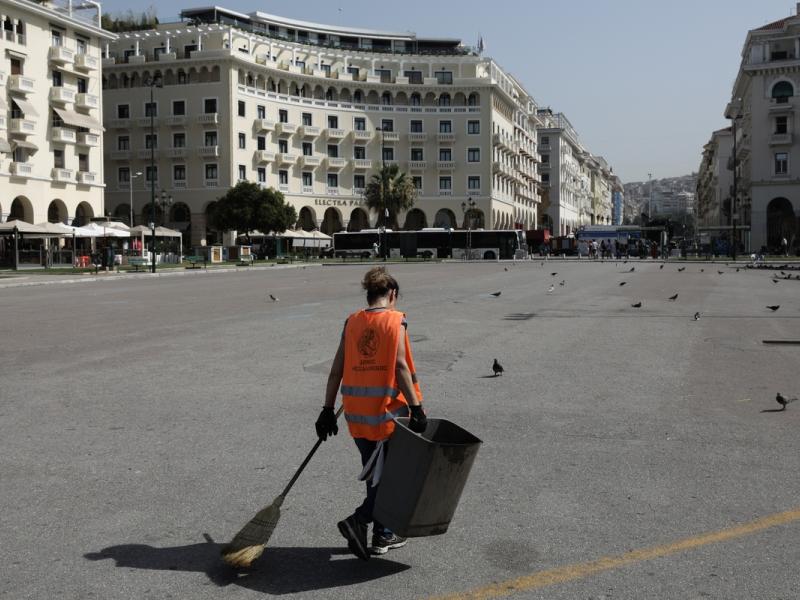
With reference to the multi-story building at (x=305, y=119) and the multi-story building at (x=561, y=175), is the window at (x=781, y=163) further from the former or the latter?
the multi-story building at (x=561, y=175)

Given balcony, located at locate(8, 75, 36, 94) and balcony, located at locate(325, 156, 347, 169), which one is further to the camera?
balcony, located at locate(325, 156, 347, 169)

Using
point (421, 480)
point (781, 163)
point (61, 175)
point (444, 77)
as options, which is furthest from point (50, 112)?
point (781, 163)

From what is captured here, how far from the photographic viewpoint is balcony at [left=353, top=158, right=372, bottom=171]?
82188mm

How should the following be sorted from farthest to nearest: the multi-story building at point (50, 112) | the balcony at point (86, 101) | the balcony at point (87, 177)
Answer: the balcony at point (87, 177) → the balcony at point (86, 101) → the multi-story building at point (50, 112)

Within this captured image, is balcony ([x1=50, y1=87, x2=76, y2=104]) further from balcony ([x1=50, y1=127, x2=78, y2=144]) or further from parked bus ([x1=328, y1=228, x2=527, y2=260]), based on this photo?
parked bus ([x1=328, y1=228, x2=527, y2=260])

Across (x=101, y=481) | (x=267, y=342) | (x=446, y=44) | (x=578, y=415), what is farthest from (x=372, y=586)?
(x=446, y=44)

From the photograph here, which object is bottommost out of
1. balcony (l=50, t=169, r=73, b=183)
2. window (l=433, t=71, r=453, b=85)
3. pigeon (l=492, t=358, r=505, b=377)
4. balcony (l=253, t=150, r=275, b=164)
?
pigeon (l=492, t=358, r=505, b=377)

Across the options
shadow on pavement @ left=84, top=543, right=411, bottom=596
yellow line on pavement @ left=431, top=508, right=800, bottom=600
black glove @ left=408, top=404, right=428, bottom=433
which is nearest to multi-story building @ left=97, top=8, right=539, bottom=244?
shadow on pavement @ left=84, top=543, right=411, bottom=596

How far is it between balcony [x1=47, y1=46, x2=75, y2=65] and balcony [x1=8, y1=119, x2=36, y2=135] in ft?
16.1

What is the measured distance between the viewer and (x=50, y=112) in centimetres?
5297

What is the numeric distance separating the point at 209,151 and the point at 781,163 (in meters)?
49.7

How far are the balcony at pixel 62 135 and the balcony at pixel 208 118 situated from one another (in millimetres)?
18644

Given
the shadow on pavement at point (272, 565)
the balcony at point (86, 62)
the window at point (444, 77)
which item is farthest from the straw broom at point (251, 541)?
the window at point (444, 77)

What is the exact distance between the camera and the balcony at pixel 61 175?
52.8 m
